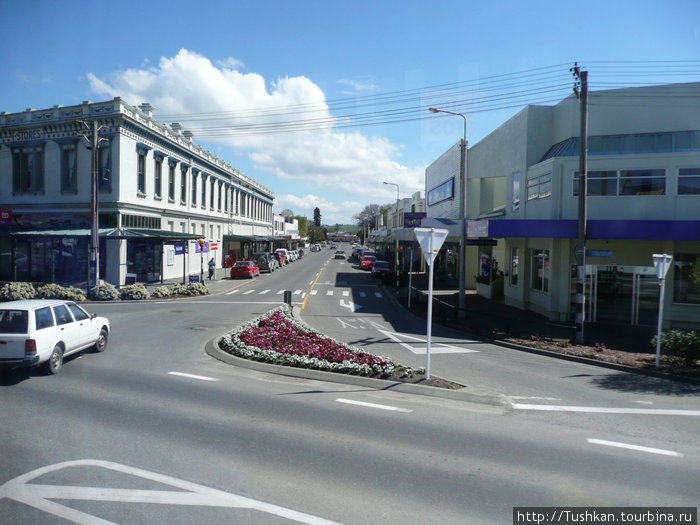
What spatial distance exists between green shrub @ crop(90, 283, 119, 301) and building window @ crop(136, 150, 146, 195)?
9.65 meters

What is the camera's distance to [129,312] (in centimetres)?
2167

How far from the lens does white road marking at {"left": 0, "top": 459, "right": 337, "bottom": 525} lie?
4.98m

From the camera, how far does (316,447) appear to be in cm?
680

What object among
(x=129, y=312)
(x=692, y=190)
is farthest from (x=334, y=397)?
(x=692, y=190)

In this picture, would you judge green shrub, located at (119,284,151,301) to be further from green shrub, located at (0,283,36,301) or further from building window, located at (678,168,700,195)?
building window, located at (678,168,700,195)

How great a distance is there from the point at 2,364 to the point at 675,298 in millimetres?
21856

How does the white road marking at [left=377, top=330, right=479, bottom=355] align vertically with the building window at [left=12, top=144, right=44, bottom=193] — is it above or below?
below

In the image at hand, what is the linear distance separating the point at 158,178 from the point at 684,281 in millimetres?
32840

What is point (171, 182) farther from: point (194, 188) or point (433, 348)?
point (433, 348)

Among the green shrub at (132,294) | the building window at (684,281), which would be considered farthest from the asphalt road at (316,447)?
the green shrub at (132,294)

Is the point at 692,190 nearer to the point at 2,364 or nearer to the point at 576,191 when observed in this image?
the point at 576,191

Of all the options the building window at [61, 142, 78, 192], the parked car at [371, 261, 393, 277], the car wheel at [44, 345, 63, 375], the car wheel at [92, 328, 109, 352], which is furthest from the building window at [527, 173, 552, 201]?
the building window at [61, 142, 78, 192]

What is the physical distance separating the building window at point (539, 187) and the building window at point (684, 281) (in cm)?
542

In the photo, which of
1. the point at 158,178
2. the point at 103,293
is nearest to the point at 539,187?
the point at 103,293
